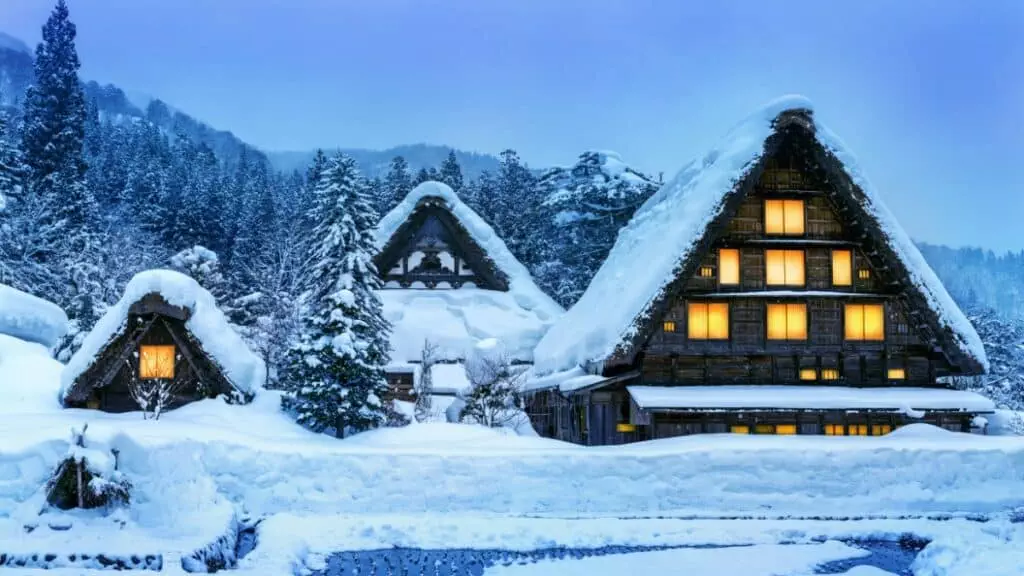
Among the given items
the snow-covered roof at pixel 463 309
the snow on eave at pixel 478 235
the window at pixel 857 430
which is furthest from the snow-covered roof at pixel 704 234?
the snow on eave at pixel 478 235

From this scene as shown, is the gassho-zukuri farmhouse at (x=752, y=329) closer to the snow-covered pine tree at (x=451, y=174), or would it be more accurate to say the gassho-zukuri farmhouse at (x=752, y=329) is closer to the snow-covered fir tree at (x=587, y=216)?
the snow-covered fir tree at (x=587, y=216)

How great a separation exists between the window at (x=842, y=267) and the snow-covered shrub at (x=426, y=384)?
42.5 ft

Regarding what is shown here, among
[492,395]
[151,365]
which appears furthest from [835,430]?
[151,365]

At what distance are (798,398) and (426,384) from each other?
1306cm

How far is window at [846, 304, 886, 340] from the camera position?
23172 mm

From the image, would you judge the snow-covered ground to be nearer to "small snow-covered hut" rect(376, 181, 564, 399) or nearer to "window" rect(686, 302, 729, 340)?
"window" rect(686, 302, 729, 340)

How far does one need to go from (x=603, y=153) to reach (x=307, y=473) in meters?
33.5

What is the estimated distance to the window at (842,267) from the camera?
76.0ft

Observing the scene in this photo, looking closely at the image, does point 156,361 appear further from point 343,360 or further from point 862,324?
point 862,324

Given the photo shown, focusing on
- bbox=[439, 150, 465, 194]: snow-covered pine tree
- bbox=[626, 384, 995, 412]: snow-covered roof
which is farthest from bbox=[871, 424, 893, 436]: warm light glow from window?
bbox=[439, 150, 465, 194]: snow-covered pine tree

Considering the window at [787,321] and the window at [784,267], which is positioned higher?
the window at [784,267]

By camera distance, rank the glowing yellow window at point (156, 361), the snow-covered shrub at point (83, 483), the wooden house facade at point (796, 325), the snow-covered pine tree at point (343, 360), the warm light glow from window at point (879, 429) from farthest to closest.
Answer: the glowing yellow window at point (156, 361)
the warm light glow from window at point (879, 429)
the wooden house facade at point (796, 325)
the snow-covered pine tree at point (343, 360)
the snow-covered shrub at point (83, 483)

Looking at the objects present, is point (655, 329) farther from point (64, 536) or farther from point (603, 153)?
point (603, 153)

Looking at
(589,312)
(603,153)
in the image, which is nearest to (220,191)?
(603,153)
